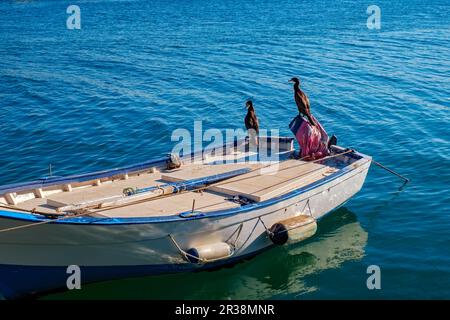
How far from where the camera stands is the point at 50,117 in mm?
28547

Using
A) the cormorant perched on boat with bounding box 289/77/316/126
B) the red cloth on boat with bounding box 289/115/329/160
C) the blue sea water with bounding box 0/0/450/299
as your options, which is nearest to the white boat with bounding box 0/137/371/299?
the red cloth on boat with bounding box 289/115/329/160

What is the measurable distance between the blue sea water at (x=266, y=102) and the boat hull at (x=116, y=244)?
558 mm

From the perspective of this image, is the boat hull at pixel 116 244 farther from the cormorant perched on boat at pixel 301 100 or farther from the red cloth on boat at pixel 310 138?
the cormorant perched on boat at pixel 301 100

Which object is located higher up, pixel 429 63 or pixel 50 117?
pixel 429 63

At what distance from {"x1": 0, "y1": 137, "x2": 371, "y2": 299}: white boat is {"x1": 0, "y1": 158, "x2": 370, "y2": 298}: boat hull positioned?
0.02m

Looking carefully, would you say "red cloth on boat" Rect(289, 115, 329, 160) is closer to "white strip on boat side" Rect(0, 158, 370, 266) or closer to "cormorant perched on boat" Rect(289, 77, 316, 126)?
"cormorant perched on boat" Rect(289, 77, 316, 126)

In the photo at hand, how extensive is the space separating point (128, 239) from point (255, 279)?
3.51 metres

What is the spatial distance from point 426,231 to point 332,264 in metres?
3.36

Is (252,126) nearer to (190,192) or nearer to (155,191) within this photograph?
(190,192)

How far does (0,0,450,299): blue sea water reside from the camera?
15.6 m

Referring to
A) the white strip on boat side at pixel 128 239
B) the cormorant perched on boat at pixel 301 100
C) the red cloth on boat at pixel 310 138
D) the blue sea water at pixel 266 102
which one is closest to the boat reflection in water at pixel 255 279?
the blue sea water at pixel 266 102

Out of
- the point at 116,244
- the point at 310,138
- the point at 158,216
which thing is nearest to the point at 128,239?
the point at 116,244
